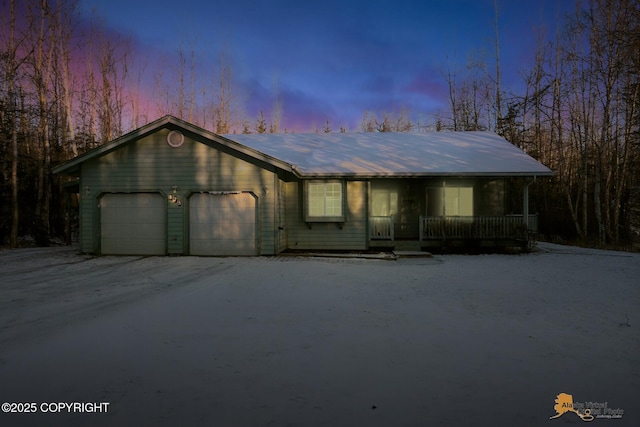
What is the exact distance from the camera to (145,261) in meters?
10.8

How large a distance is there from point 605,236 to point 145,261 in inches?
813

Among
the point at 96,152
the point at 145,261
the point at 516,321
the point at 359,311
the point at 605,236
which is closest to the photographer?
the point at 516,321

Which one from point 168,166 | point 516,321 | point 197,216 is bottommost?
point 516,321

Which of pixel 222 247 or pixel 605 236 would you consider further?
pixel 605 236

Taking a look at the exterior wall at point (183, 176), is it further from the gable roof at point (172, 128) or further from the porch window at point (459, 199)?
the porch window at point (459, 199)

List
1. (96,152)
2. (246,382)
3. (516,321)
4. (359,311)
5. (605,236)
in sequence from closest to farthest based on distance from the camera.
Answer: (246,382) < (516,321) < (359,311) < (96,152) < (605,236)

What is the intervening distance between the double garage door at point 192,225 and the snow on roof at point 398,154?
265 cm

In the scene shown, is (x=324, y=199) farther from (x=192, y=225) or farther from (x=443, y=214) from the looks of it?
(x=192, y=225)

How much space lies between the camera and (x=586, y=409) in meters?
2.67

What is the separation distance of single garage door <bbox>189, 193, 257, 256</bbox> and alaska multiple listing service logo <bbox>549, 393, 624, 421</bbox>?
33.1ft

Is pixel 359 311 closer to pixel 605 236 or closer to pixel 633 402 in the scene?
pixel 633 402

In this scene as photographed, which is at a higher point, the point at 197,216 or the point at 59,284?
the point at 197,216

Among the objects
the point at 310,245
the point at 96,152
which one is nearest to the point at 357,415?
the point at 310,245

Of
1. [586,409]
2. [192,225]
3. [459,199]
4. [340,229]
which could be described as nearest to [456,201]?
[459,199]
